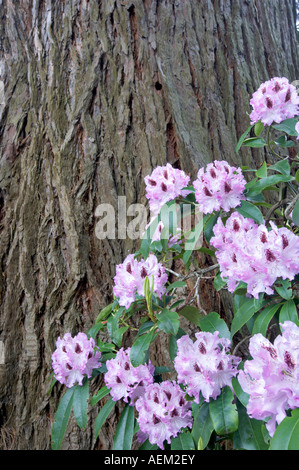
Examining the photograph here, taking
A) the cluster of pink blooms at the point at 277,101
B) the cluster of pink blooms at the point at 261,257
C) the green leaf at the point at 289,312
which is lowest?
the green leaf at the point at 289,312

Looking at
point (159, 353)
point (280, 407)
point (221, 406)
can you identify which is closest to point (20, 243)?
point (159, 353)

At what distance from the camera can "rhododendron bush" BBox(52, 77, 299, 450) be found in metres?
0.66

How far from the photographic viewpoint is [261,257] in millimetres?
731

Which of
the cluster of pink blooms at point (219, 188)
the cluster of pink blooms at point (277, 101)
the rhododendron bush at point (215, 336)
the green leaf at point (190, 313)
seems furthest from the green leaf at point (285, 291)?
the cluster of pink blooms at point (277, 101)

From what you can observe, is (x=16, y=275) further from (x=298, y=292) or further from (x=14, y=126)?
(x=298, y=292)

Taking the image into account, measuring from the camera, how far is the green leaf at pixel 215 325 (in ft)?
2.79

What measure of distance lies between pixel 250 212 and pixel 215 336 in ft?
0.92

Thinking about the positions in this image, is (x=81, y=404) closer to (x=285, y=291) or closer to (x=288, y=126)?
(x=285, y=291)

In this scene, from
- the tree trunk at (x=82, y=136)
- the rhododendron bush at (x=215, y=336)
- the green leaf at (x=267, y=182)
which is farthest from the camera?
the tree trunk at (x=82, y=136)

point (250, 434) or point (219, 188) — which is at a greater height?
point (219, 188)

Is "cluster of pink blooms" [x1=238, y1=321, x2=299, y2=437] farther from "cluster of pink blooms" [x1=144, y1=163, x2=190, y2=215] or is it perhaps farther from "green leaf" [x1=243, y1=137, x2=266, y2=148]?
"green leaf" [x1=243, y1=137, x2=266, y2=148]

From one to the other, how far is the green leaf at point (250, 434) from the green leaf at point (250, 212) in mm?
402

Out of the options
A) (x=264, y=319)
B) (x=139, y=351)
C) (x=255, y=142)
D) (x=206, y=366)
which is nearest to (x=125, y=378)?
(x=139, y=351)

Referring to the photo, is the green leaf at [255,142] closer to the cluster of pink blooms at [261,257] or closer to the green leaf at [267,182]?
the green leaf at [267,182]
